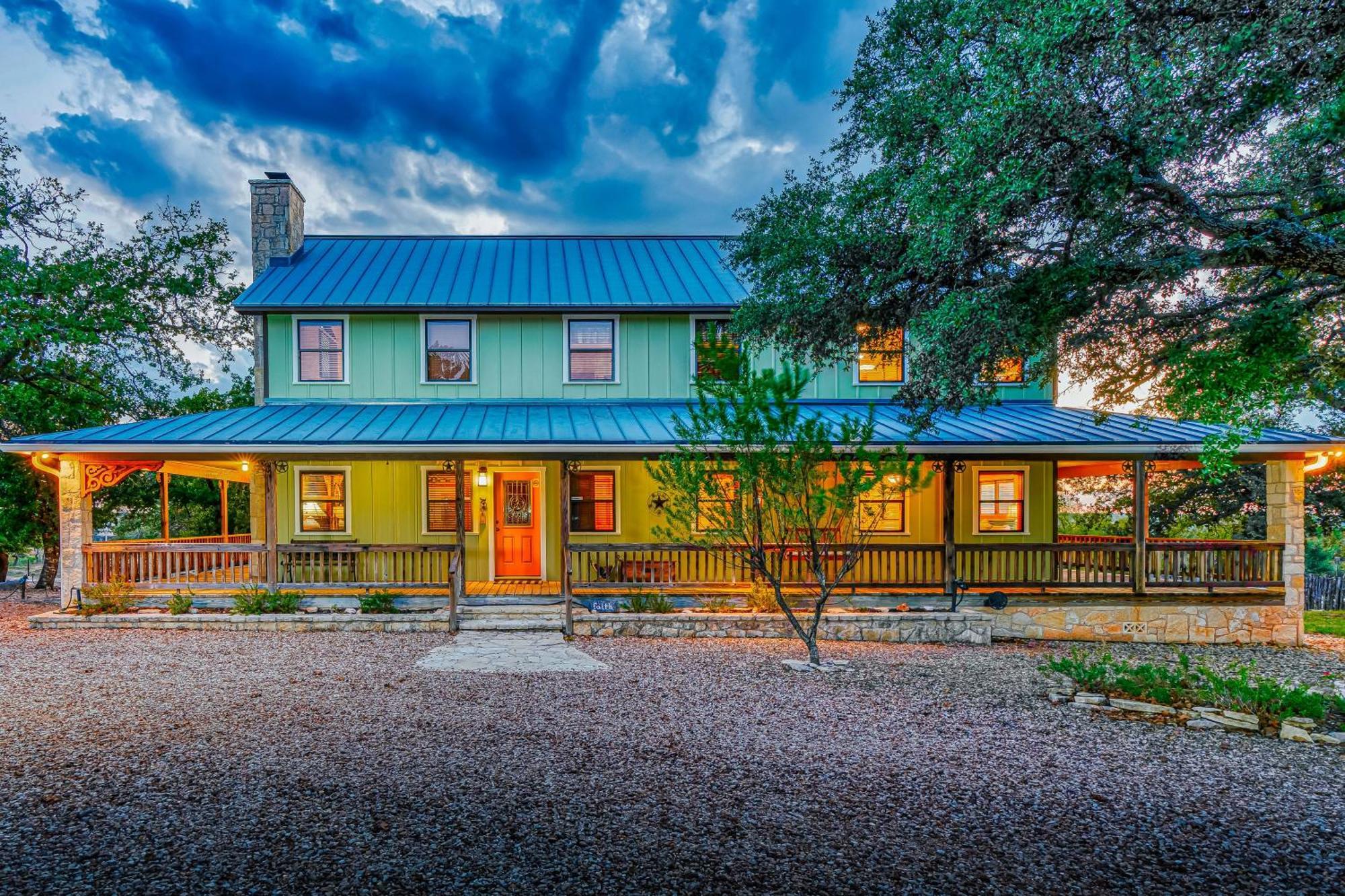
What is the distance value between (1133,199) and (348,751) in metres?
8.32

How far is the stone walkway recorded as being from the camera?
7.84 m

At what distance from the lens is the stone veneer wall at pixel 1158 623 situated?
10344 millimetres

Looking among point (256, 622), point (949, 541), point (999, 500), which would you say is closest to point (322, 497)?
point (256, 622)

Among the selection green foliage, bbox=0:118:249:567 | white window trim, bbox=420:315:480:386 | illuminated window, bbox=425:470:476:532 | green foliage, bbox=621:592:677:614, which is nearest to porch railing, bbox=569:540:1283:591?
green foliage, bbox=621:592:677:614

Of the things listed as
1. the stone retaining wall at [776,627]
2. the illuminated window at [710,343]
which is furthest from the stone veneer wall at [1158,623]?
the illuminated window at [710,343]

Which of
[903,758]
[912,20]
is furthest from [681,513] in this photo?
[912,20]

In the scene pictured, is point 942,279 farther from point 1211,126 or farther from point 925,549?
point 925,549

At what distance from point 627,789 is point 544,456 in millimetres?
6340

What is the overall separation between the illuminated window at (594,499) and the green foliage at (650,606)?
8.06 feet

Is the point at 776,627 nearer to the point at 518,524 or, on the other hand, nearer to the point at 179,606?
the point at 518,524

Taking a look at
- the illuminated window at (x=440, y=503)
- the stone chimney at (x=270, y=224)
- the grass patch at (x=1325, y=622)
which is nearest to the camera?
the grass patch at (x=1325, y=622)

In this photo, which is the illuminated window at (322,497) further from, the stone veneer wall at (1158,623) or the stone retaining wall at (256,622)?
the stone veneer wall at (1158,623)

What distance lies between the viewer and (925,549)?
34.9ft

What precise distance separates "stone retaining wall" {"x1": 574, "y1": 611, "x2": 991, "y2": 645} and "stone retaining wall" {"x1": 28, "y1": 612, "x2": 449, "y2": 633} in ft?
8.70
